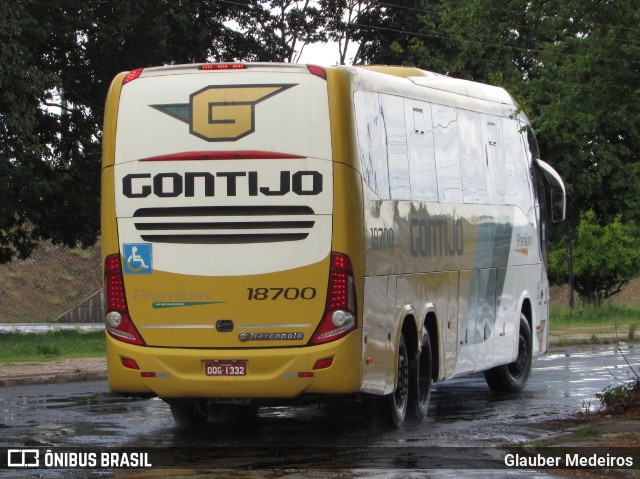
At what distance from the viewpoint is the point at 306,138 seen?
13195 mm

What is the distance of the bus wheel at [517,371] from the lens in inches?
773

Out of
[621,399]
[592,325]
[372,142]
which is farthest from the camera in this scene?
[592,325]

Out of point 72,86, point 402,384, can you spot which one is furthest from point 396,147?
point 72,86

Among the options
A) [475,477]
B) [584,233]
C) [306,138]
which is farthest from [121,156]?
[584,233]

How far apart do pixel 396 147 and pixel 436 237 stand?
5.10 feet

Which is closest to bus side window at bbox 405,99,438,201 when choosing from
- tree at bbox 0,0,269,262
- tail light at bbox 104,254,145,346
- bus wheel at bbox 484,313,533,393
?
tail light at bbox 104,254,145,346

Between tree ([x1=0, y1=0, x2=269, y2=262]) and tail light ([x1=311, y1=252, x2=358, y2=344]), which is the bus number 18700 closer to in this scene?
tail light ([x1=311, y1=252, x2=358, y2=344])

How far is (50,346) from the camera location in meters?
29.3

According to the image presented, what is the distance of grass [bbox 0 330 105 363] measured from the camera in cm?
2659

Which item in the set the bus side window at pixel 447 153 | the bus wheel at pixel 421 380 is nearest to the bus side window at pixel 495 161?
the bus side window at pixel 447 153

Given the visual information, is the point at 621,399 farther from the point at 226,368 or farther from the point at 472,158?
the point at 226,368

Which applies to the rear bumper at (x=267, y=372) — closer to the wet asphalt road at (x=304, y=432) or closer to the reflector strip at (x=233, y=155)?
the wet asphalt road at (x=304, y=432)

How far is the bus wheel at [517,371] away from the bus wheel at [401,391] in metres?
4.67

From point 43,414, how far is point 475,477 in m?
6.96
